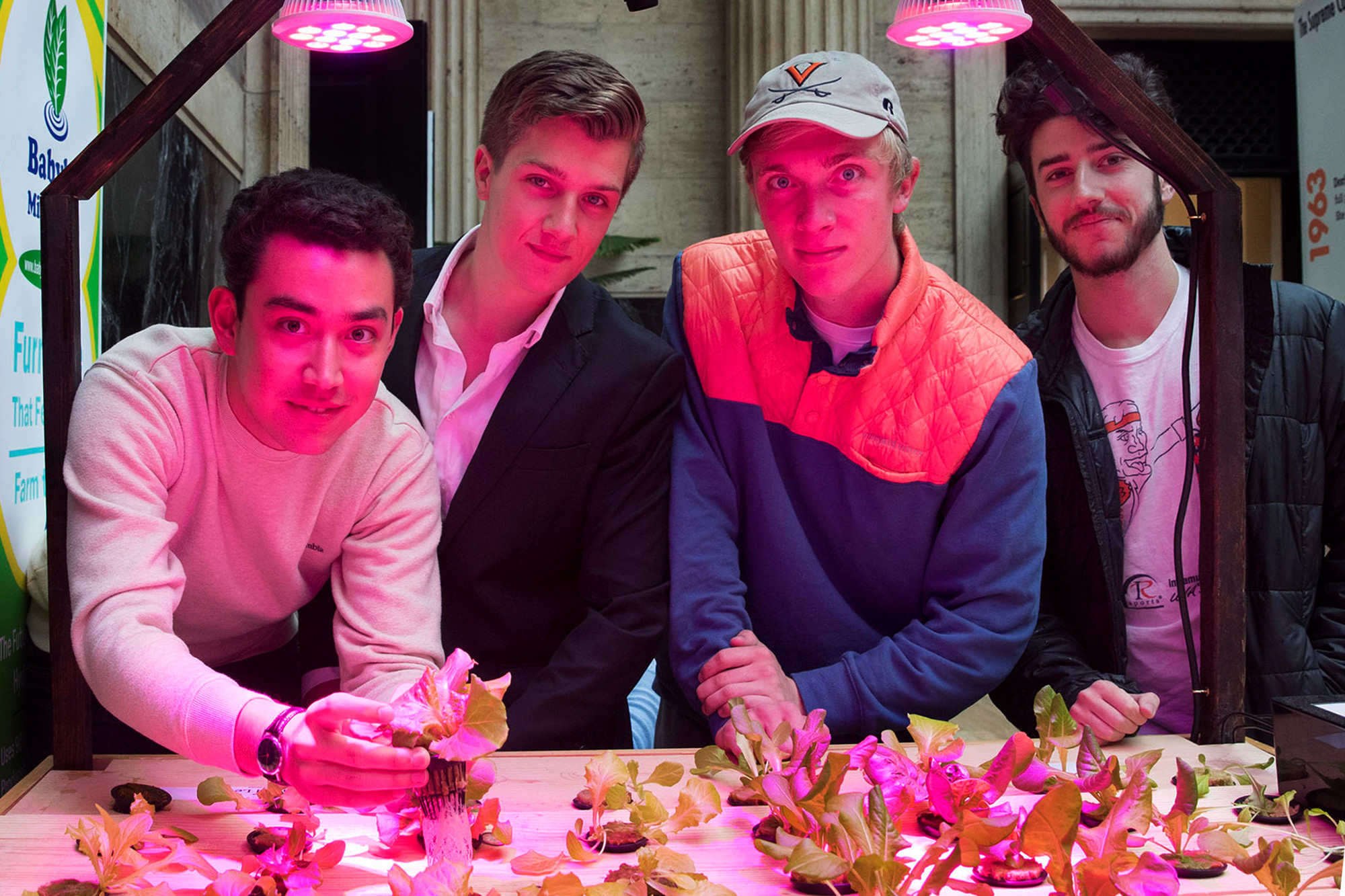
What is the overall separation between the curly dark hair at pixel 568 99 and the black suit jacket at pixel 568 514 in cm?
28

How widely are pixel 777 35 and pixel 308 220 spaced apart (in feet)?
15.5

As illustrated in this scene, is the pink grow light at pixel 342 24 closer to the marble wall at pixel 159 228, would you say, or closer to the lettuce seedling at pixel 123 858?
the lettuce seedling at pixel 123 858

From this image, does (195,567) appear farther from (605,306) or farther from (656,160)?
(656,160)

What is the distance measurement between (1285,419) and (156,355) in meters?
1.81

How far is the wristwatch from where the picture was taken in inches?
40.6

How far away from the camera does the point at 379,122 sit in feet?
17.0

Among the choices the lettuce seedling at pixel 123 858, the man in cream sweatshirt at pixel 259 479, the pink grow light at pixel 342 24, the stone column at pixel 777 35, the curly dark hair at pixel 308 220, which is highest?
the stone column at pixel 777 35

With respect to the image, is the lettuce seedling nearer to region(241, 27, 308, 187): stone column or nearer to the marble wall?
the marble wall

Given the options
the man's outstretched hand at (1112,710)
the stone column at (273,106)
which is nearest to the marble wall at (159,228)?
the stone column at (273,106)

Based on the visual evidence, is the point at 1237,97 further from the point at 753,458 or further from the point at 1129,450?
the point at 753,458

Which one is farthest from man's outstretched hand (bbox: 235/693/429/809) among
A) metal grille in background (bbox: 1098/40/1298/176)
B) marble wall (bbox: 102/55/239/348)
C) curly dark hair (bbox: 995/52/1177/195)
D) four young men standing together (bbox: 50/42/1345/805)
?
metal grille in background (bbox: 1098/40/1298/176)

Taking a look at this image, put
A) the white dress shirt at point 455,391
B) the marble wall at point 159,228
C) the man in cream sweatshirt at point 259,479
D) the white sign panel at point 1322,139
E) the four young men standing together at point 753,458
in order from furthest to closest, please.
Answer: the white sign panel at point 1322,139 < the marble wall at point 159,228 < the white dress shirt at point 455,391 < the four young men standing together at point 753,458 < the man in cream sweatshirt at point 259,479

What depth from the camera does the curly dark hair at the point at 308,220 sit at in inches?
52.4

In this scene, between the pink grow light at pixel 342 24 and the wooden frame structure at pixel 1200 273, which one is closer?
the wooden frame structure at pixel 1200 273
